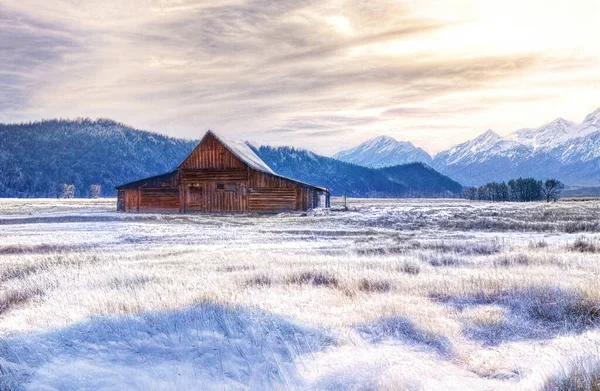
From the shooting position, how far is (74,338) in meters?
5.82

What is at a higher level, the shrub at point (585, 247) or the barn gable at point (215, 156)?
the barn gable at point (215, 156)

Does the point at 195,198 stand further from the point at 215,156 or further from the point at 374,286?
the point at 374,286

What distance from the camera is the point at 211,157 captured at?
1683 inches

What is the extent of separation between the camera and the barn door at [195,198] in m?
42.5

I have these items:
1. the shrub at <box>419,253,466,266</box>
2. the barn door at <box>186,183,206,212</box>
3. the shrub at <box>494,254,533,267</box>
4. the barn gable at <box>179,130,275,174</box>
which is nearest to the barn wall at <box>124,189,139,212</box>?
the barn door at <box>186,183,206,212</box>

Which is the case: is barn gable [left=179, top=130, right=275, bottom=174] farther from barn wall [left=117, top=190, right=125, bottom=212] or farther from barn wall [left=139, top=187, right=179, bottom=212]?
barn wall [left=117, top=190, right=125, bottom=212]

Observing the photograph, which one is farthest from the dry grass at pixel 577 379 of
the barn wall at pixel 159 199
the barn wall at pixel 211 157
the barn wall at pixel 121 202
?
the barn wall at pixel 121 202

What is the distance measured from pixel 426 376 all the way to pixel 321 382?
42.6 inches

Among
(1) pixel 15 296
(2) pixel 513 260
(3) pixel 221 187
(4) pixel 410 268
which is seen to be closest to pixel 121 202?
(3) pixel 221 187

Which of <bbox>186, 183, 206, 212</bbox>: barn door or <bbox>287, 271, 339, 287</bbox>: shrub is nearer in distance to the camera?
<bbox>287, 271, 339, 287</bbox>: shrub

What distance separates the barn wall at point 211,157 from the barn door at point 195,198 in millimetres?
1971

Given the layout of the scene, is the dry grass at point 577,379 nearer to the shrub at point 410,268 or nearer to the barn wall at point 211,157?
the shrub at point 410,268

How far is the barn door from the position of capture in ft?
139

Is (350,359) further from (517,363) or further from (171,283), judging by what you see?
(171,283)
